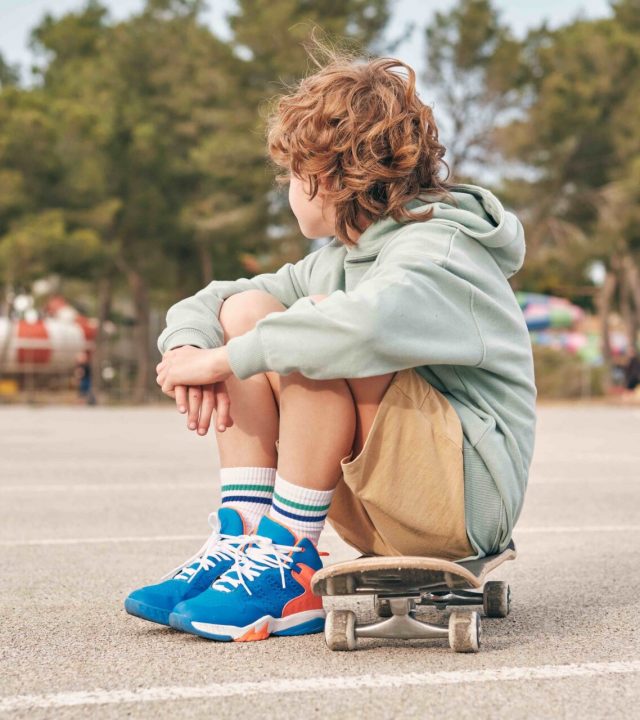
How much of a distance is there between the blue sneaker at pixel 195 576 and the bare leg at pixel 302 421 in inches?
6.5

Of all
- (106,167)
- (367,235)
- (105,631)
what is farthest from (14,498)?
(106,167)

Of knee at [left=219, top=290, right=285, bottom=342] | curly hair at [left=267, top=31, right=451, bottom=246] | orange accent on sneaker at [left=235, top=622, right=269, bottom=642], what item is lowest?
orange accent on sneaker at [left=235, top=622, right=269, bottom=642]

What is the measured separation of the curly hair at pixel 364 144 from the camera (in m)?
2.75

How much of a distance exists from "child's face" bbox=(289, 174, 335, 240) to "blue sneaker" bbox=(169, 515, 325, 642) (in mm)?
764

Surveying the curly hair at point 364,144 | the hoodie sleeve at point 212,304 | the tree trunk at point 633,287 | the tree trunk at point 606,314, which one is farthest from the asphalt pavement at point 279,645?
the tree trunk at point 606,314

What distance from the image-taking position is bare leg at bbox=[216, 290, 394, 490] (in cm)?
262

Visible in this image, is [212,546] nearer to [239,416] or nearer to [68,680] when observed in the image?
[239,416]

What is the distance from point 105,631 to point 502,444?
110 cm

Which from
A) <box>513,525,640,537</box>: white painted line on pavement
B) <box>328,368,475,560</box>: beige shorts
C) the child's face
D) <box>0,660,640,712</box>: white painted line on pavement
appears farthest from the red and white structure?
<box>0,660,640,712</box>: white painted line on pavement

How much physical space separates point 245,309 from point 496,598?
0.99m

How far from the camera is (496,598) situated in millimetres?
2947

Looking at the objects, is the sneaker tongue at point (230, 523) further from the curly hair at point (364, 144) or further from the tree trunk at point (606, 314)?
the tree trunk at point (606, 314)

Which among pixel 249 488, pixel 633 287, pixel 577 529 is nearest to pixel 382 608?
pixel 249 488

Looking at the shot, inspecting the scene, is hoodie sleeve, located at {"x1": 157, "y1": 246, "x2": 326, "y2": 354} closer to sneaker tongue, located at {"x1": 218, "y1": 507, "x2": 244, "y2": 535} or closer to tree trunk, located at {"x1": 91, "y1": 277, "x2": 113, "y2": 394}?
sneaker tongue, located at {"x1": 218, "y1": 507, "x2": 244, "y2": 535}
